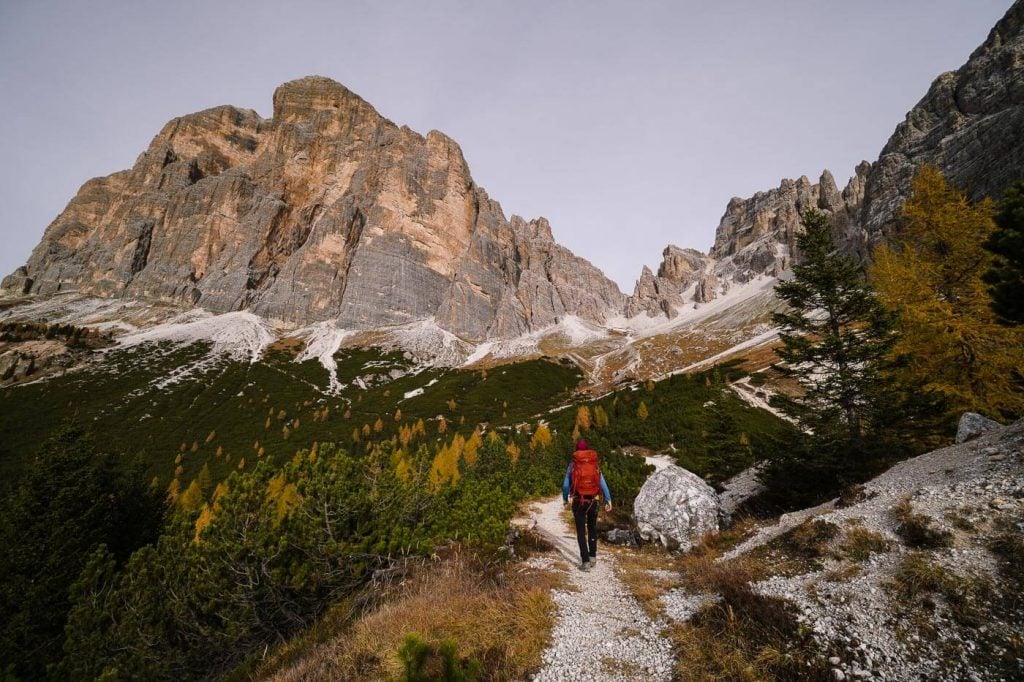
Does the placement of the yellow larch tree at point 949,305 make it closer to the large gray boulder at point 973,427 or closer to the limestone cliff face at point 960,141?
the large gray boulder at point 973,427

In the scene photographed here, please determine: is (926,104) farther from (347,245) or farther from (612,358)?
(347,245)

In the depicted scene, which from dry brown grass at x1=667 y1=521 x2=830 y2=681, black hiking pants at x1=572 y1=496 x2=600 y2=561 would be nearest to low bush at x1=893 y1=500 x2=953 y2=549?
dry brown grass at x1=667 y1=521 x2=830 y2=681

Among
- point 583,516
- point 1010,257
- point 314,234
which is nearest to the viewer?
point 583,516

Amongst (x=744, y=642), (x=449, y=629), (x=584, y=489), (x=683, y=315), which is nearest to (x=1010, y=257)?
(x=584, y=489)

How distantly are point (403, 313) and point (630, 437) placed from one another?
4413 inches

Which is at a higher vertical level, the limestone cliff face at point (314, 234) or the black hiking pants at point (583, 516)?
the limestone cliff face at point (314, 234)

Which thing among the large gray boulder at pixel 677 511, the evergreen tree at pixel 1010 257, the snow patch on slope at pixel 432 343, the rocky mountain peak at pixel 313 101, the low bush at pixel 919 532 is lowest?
the large gray boulder at pixel 677 511

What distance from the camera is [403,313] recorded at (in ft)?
450

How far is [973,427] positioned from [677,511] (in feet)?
23.5

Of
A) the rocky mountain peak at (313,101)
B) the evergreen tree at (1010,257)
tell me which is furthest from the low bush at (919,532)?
the rocky mountain peak at (313,101)

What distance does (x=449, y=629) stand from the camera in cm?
561

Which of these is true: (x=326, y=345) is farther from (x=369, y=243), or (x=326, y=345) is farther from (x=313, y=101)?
(x=313, y=101)

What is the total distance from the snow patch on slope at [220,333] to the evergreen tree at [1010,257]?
124 meters

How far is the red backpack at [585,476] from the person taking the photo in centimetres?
880
